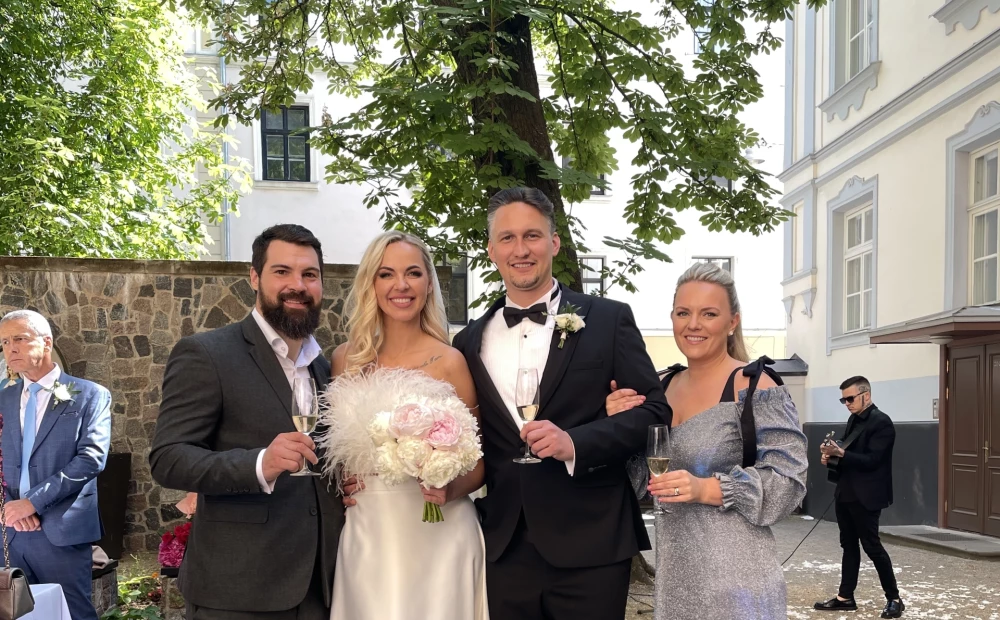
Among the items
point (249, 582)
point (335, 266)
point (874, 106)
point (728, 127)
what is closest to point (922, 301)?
point (874, 106)

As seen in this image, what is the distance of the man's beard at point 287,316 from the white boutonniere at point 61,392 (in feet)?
10.3

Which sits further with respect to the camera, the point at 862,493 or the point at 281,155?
the point at 281,155

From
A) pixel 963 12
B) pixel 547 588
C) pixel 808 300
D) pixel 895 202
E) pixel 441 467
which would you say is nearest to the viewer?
pixel 441 467

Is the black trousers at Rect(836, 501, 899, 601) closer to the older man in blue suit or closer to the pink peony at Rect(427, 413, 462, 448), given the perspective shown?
the older man in blue suit

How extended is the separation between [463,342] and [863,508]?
20.1 ft

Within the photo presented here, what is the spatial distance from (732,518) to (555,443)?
709 mm

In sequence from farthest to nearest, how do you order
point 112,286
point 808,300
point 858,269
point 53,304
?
1. point 808,300
2. point 858,269
3. point 112,286
4. point 53,304

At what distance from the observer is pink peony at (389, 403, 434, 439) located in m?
3.26

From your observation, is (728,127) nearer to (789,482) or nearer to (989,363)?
(989,363)

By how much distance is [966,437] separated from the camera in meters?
13.4

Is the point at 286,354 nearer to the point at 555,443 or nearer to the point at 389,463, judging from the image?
the point at 389,463

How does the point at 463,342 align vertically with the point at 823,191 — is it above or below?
below

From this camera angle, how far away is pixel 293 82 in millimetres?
11016

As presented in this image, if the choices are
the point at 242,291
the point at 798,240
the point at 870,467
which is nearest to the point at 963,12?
the point at 798,240
